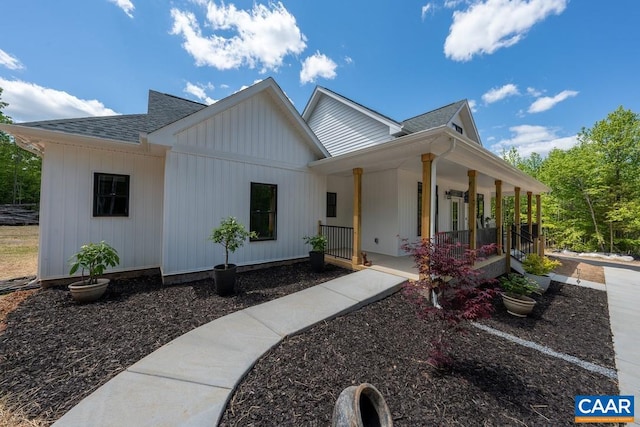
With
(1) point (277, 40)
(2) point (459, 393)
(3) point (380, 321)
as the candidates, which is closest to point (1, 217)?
(1) point (277, 40)

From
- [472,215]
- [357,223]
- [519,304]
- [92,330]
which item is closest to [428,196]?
[357,223]

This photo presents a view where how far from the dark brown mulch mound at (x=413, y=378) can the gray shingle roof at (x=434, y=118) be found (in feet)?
27.4

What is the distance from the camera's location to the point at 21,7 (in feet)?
16.6

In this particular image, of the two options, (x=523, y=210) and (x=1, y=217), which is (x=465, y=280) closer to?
(x=523, y=210)

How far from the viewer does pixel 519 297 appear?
15.8 feet

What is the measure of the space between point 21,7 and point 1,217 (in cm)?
1930

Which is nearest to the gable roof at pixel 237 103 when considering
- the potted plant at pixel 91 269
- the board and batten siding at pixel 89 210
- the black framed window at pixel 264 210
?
the board and batten siding at pixel 89 210

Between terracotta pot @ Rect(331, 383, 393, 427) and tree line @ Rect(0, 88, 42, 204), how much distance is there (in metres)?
34.3

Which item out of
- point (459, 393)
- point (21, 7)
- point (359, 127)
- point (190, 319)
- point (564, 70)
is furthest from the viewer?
point (359, 127)

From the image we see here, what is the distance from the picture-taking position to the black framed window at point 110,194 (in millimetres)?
Answer: 5324

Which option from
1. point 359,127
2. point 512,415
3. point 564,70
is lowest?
point 512,415

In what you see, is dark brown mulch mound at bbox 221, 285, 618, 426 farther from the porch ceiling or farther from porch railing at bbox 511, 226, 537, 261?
porch railing at bbox 511, 226, 537, 261

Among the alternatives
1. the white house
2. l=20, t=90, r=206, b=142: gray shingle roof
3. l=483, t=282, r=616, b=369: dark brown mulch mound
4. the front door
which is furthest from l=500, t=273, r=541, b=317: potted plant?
l=20, t=90, r=206, b=142: gray shingle roof

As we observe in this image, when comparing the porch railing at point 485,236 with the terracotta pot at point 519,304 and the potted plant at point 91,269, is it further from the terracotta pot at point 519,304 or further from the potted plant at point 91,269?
the potted plant at point 91,269
